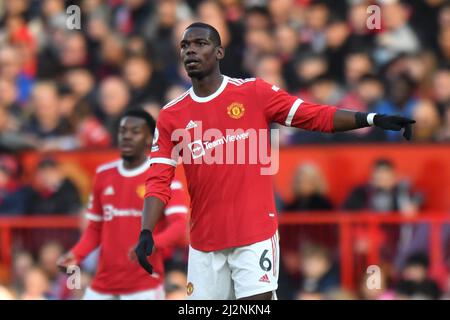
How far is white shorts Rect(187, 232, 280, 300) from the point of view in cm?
889

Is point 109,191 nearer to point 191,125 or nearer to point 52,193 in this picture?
point 191,125

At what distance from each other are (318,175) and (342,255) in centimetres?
100

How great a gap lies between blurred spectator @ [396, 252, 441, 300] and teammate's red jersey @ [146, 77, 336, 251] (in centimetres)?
405

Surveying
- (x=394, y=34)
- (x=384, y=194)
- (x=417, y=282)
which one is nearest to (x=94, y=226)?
(x=417, y=282)

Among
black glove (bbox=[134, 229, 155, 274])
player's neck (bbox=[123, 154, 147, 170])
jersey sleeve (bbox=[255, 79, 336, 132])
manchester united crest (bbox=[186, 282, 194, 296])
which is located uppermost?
jersey sleeve (bbox=[255, 79, 336, 132])

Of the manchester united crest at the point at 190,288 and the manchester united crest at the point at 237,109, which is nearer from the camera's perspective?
the manchester united crest at the point at 237,109

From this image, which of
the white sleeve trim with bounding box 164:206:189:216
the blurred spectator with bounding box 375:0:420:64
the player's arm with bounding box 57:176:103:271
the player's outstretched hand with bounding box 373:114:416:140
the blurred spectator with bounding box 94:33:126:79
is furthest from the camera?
the blurred spectator with bounding box 94:33:126:79

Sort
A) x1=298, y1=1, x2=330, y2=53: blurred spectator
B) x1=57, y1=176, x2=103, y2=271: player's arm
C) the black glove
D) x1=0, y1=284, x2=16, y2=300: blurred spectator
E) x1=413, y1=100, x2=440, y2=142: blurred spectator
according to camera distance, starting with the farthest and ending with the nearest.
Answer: x1=298, y1=1, x2=330, y2=53: blurred spectator → x1=413, y1=100, x2=440, y2=142: blurred spectator → x1=0, y1=284, x2=16, y2=300: blurred spectator → x1=57, y1=176, x2=103, y2=271: player's arm → the black glove

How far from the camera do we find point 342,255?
13.2m

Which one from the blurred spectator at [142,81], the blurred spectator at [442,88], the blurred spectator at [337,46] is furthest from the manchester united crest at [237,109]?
the blurred spectator at [142,81]

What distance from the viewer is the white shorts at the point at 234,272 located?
29.2ft

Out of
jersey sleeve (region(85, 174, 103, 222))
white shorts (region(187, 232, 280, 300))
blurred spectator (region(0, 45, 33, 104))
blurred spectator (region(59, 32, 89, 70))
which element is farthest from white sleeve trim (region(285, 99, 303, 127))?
blurred spectator (region(0, 45, 33, 104))

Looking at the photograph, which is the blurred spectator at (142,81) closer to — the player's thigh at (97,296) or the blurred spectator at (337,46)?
the blurred spectator at (337,46)

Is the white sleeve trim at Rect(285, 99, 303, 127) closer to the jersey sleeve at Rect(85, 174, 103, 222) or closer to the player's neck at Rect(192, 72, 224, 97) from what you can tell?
the player's neck at Rect(192, 72, 224, 97)
